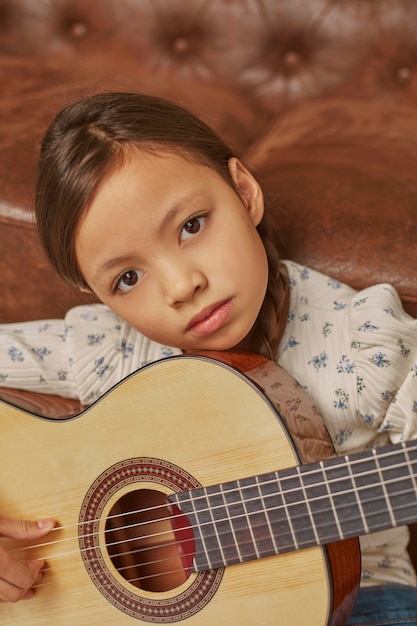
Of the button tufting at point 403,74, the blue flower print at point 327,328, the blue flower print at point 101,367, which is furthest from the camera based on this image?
the button tufting at point 403,74

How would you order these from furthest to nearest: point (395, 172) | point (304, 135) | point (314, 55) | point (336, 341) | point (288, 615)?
point (314, 55), point (304, 135), point (395, 172), point (336, 341), point (288, 615)

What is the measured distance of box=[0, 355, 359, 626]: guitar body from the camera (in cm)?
77

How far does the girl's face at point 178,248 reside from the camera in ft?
2.75

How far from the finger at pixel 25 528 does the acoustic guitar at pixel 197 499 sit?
1 cm

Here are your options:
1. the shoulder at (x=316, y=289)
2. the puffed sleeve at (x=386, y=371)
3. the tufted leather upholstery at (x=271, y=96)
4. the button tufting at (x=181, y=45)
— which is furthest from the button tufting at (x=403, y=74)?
the puffed sleeve at (x=386, y=371)

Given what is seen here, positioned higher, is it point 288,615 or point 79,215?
point 79,215

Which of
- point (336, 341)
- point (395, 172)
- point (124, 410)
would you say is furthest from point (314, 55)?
point (124, 410)

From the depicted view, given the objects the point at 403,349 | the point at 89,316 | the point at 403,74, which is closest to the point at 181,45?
the point at 403,74

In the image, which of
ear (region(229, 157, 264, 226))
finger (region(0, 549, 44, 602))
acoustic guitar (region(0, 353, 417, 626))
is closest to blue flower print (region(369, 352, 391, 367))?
acoustic guitar (region(0, 353, 417, 626))

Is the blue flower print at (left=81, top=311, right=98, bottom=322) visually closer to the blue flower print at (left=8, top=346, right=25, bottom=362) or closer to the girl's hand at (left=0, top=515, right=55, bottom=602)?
the blue flower print at (left=8, top=346, right=25, bottom=362)

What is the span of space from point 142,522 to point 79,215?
1.21 feet

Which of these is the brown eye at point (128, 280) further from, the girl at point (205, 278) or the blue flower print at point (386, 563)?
the blue flower print at point (386, 563)

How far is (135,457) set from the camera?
849mm

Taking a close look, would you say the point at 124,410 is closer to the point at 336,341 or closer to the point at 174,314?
the point at 174,314
